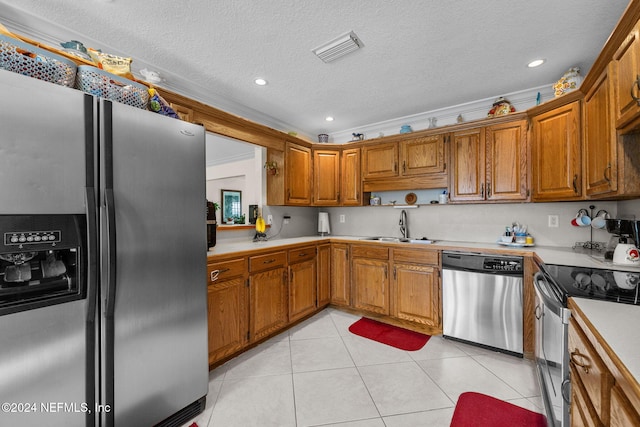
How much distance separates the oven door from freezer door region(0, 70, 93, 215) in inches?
87.8

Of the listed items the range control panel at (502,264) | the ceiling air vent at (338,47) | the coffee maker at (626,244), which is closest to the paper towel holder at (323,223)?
the range control panel at (502,264)

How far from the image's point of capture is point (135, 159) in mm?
1310

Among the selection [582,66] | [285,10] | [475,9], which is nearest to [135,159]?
[285,10]

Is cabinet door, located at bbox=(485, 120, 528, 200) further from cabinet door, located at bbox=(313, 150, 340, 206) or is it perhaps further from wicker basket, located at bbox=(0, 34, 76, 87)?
wicker basket, located at bbox=(0, 34, 76, 87)

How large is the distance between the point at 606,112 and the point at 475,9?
1.00m

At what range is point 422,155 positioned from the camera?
303 cm

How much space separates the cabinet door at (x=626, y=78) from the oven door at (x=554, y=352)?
900 mm

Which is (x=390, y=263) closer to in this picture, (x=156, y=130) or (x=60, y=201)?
(x=156, y=130)

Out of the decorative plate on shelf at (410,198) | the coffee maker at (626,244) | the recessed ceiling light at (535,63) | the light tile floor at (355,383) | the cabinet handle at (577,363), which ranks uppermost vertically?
the recessed ceiling light at (535,63)

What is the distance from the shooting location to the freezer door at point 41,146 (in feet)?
3.22

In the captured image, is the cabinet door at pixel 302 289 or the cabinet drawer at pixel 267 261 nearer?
the cabinet drawer at pixel 267 261

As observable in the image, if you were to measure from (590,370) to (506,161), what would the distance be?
Result: 7.26ft

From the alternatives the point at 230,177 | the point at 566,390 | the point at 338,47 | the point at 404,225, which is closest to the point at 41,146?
the point at 338,47

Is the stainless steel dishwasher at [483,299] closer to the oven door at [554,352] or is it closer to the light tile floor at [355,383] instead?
the light tile floor at [355,383]
